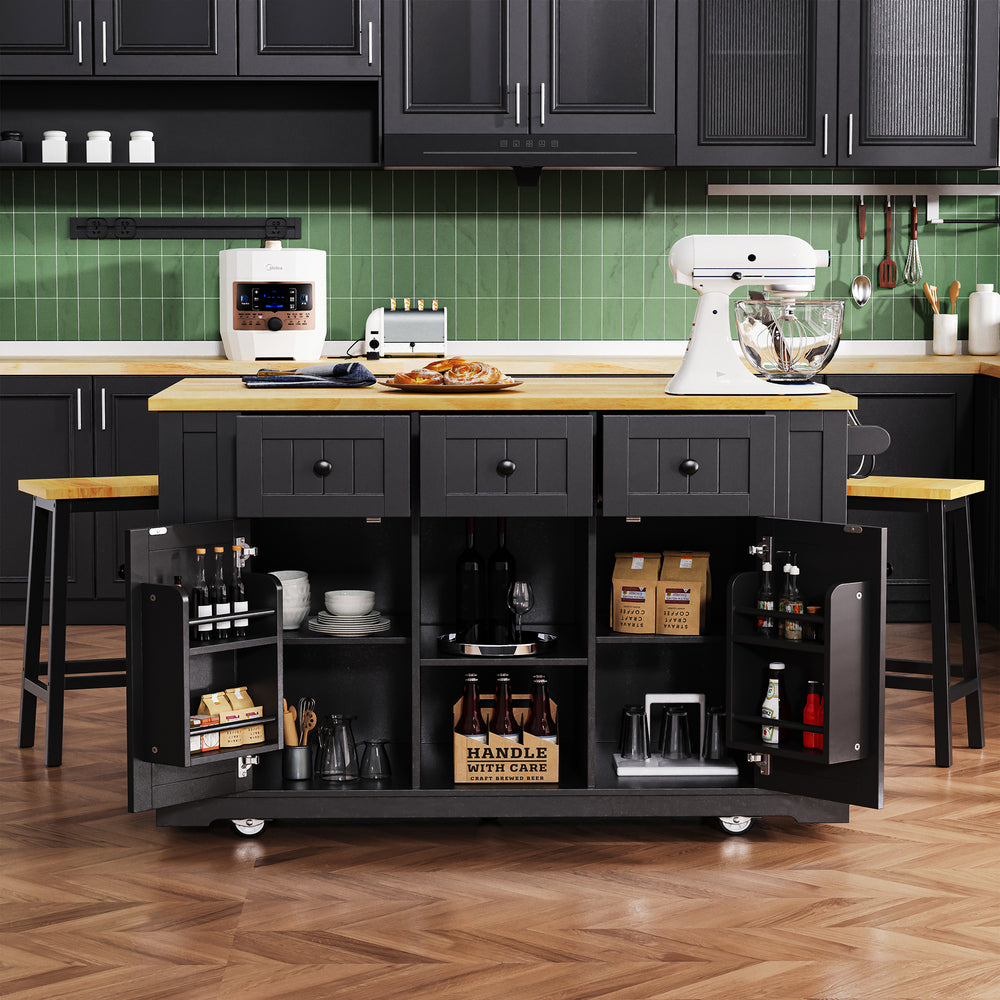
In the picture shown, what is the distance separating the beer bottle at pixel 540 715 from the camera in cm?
275

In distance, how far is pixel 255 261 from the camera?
4.61 metres

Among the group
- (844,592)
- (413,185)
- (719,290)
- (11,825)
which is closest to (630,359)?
(413,185)

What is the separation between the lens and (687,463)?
102 inches

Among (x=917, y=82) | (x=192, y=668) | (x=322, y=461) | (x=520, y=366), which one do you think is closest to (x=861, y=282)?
(x=917, y=82)

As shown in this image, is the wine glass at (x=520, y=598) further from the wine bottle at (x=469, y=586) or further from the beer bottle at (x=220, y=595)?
the beer bottle at (x=220, y=595)

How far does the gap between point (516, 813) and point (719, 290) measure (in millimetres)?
1165

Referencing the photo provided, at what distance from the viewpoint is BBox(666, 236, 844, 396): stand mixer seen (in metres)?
2.71

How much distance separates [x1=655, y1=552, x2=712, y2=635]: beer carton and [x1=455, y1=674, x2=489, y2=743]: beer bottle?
1.31ft

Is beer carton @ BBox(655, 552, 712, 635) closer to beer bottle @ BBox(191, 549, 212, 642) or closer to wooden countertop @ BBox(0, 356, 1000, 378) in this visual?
beer bottle @ BBox(191, 549, 212, 642)

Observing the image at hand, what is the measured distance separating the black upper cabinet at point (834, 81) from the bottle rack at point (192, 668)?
9.18 ft

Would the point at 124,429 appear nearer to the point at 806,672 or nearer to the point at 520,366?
the point at 520,366

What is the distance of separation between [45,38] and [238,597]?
9.46ft

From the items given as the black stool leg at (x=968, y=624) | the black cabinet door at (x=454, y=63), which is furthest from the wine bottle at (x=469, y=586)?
the black cabinet door at (x=454, y=63)

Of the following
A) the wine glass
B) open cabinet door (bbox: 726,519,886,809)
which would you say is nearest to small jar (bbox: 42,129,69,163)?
the wine glass
